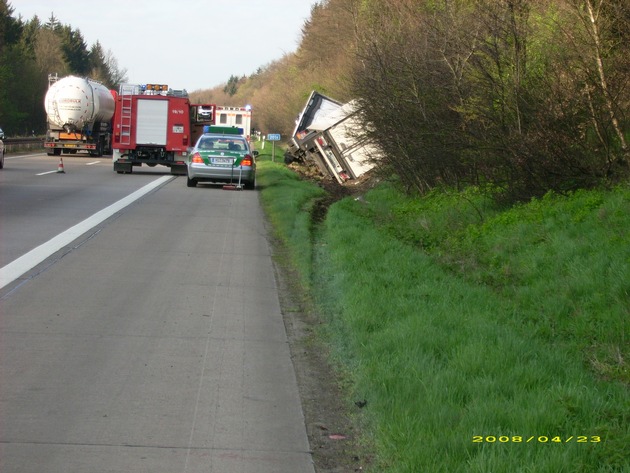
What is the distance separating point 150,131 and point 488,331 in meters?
26.7

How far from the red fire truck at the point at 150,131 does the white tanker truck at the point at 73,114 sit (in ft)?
38.0

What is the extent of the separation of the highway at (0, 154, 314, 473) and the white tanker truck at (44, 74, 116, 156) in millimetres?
29722

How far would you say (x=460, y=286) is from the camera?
32.4 ft

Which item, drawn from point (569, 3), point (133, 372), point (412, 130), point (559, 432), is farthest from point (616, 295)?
point (412, 130)

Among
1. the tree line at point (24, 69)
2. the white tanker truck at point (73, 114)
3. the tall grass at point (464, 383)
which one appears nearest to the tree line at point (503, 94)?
the tall grass at point (464, 383)

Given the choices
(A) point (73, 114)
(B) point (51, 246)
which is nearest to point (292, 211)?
(B) point (51, 246)

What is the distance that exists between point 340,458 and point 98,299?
192 inches

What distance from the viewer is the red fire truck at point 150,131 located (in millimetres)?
32281

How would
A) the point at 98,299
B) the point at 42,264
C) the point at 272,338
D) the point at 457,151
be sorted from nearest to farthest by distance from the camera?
the point at 272,338
the point at 98,299
the point at 42,264
the point at 457,151

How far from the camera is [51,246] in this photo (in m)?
13.0

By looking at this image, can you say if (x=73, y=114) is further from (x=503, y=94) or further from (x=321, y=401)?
(x=321, y=401)

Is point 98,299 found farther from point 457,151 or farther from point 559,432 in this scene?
point 457,151

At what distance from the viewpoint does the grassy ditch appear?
4.98 metres

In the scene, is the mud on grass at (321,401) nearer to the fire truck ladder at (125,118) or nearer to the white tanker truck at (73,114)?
the fire truck ladder at (125,118)
